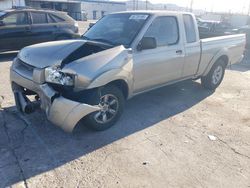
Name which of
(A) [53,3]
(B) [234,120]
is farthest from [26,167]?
(A) [53,3]

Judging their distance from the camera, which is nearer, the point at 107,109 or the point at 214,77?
the point at 107,109

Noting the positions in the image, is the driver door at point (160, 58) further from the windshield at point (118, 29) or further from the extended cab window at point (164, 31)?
the windshield at point (118, 29)

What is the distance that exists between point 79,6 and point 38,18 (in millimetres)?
38661

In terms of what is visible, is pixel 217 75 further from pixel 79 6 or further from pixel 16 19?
pixel 79 6

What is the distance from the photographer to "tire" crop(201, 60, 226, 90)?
6.88 m

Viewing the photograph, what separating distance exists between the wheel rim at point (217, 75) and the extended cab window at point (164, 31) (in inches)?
79.1

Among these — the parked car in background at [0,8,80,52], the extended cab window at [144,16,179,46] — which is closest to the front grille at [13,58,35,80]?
the extended cab window at [144,16,179,46]

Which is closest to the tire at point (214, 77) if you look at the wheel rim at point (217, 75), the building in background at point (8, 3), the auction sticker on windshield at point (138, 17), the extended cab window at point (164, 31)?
the wheel rim at point (217, 75)

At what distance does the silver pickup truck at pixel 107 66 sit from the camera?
3.92m

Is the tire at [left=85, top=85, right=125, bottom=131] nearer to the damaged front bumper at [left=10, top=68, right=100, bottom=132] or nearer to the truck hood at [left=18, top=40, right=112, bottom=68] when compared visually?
the damaged front bumper at [left=10, top=68, right=100, bottom=132]

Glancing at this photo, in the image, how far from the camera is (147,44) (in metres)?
4.69

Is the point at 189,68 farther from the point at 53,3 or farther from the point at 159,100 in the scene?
the point at 53,3

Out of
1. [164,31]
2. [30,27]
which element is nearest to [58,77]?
[164,31]

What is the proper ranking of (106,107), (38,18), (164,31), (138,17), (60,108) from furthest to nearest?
1. (38,18)
2. (164,31)
3. (138,17)
4. (106,107)
5. (60,108)
